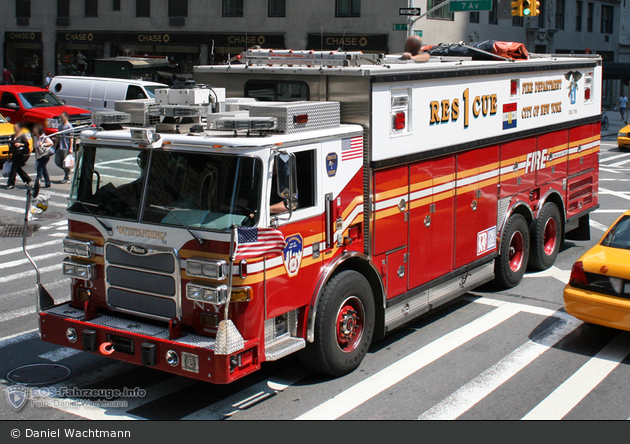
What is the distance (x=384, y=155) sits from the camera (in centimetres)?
782

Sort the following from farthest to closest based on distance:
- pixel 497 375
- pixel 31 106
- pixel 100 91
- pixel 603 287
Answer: pixel 100 91
pixel 31 106
pixel 603 287
pixel 497 375

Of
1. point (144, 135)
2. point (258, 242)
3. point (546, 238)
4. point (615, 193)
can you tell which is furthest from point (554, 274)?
point (615, 193)

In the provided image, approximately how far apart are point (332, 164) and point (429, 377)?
8.08 feet

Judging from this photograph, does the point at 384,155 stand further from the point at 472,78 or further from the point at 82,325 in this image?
the point at 82,325

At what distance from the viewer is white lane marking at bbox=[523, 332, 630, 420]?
6867 millimetres

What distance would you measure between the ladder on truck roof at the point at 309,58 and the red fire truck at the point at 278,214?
0.09 feet

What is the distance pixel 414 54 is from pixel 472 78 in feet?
4.63

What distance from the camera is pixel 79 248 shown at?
712 cm

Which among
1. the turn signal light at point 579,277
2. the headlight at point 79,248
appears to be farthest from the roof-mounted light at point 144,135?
the turn signal light at point 579,277

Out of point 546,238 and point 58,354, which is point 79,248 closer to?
point 58,354

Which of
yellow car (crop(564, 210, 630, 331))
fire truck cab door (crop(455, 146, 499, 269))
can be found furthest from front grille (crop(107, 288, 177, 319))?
yellow car (crop(564, 210, 630, 331))

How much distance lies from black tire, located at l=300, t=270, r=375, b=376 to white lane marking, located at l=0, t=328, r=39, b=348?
3.60m

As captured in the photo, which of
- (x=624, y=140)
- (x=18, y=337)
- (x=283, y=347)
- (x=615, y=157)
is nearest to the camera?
(x=283, y=347)

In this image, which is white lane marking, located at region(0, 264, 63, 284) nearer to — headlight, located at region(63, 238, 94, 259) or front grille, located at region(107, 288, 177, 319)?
headlight, located at region(63, 238, 94, 259)
